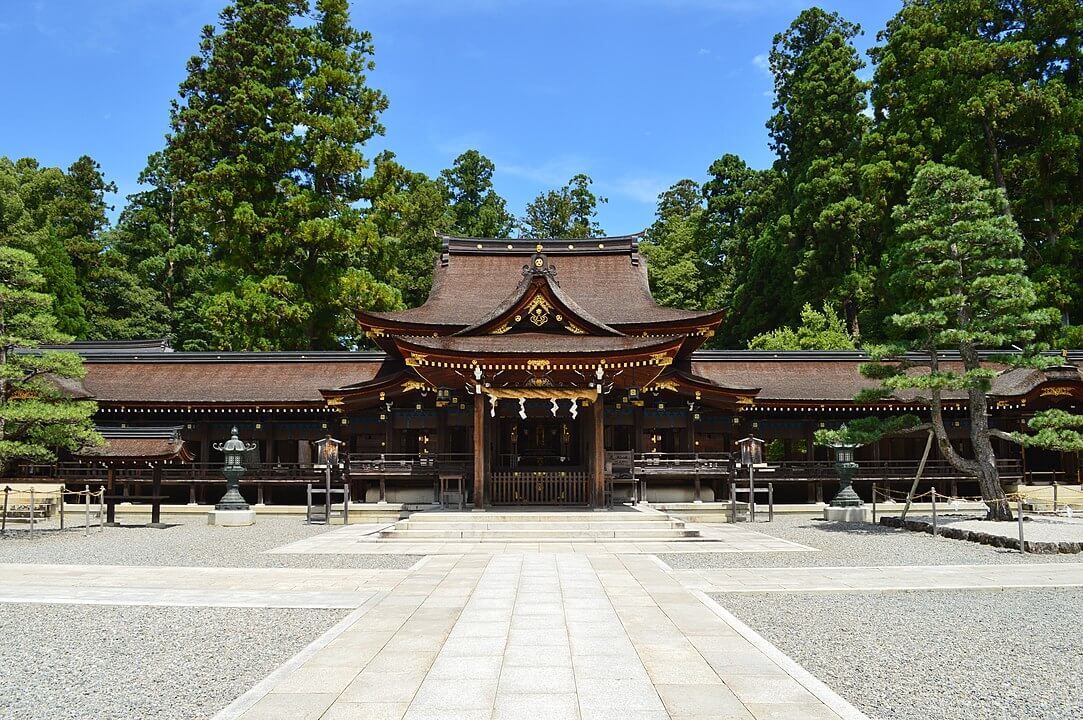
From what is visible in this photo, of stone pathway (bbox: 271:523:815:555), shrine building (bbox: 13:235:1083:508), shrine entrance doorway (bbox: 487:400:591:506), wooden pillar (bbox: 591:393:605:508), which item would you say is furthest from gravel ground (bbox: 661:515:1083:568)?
shrine entrance doorway (bbox: 487:400:591:506)

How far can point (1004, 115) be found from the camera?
3616cm

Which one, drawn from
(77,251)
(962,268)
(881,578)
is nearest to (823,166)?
(962,268)

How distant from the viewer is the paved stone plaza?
6.05 m

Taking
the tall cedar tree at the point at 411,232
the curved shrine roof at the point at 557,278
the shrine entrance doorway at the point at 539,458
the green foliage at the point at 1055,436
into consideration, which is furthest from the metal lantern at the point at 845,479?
the tall cedar tree at the point at 411,232

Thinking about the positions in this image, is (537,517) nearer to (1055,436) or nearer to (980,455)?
(980,455)

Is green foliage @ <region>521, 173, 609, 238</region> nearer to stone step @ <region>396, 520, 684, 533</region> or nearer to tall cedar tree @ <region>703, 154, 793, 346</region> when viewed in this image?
tall cedar tree @ <region>703, 154, 793, 346</region>

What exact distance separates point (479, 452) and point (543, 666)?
13.7 metres

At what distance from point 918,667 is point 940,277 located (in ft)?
49.8

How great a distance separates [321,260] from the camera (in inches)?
1574

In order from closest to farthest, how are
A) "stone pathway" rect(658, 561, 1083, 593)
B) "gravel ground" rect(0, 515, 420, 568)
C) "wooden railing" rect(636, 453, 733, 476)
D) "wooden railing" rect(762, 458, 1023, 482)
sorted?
"stone pathway" rect(658, 561, 1083, 593)
"gravel ground" rect(0, 515, 420, 568)
"wooden railing" rect(636, 453, 733, 476)
"wooden railing" rect(762, 458, 1023, 482)

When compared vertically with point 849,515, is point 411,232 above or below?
above

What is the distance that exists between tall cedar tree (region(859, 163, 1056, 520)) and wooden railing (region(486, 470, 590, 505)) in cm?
854

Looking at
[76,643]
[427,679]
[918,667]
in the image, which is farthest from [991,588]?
[76,643]

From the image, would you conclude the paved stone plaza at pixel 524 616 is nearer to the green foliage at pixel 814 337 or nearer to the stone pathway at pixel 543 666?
the stone pathway at pixel 543 666
